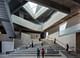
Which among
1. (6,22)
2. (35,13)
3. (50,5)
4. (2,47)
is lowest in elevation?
(2,47)

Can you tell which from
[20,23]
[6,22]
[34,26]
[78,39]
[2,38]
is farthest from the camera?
[34,26]

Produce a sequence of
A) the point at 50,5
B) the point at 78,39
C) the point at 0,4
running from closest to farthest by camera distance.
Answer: the point at 0,4, the point at 50,5, the point at 78,39

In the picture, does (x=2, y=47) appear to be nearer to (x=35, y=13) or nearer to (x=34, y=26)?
(x=34, y=26)

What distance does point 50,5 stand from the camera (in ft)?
54.0

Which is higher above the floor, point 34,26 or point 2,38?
point 34,26

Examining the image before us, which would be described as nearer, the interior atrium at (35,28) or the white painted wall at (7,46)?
the interior atrium at (35,28)

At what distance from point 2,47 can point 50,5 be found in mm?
10015

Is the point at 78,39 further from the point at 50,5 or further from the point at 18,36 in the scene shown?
the point at 18,36

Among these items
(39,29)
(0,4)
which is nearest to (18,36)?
(39,29)

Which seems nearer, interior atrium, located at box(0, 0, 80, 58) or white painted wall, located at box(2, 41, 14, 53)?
interior atrium, located at box(0, 0, 80, 58)

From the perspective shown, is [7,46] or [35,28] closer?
[7,46]

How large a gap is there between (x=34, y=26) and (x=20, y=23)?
320 inches

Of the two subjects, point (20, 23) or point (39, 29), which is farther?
point (39, 29)

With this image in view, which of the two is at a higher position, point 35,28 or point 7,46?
point 35,28
